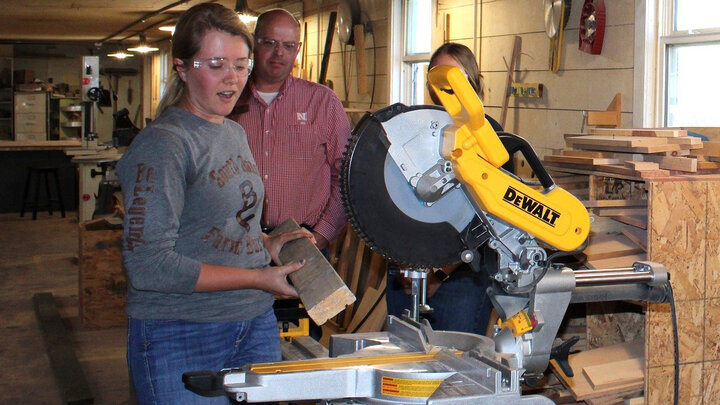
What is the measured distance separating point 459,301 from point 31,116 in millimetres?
13700

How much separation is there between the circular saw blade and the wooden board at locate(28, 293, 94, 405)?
10.3 ft

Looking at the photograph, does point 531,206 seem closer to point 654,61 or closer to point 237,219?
point 237,219

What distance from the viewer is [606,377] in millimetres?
3172

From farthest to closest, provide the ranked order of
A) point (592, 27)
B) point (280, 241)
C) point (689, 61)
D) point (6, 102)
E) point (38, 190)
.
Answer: point (6, 102)
point (38, 190)
point (592, 27)
point (689, 61)
point (280, 241)

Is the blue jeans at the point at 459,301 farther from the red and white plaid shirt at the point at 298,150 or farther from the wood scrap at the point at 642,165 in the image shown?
the wood scrap at the point at 642,165

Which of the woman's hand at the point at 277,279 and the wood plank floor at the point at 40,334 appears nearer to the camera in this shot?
the woman's hand at the point at 277,279

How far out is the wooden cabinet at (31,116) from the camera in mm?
14887

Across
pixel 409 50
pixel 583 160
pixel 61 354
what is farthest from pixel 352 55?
pixel 583 160

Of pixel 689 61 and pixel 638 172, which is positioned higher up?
pixel 689 61

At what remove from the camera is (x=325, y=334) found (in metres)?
5.02

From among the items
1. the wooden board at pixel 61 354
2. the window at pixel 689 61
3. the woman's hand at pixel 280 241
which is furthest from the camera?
the wooden board at pixel 61 354

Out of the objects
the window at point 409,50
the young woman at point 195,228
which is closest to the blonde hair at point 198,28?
the young woman at point 195,228

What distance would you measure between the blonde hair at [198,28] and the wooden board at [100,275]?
12.8 ft

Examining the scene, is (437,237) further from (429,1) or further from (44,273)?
Result: (44,273)
